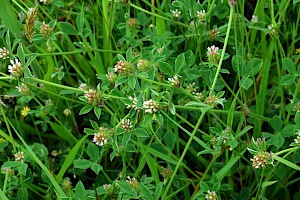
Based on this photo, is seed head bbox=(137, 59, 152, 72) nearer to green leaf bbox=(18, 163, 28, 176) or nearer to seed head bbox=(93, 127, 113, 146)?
seed head bbox=(93, 127, 113, 146)

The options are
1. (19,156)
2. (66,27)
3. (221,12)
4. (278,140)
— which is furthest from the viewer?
(221,12)

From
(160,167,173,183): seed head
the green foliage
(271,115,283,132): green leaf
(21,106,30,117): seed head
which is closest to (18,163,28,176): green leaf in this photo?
the green foliage

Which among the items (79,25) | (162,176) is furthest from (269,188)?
(79,25)

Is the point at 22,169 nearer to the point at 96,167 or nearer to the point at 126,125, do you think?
the point at 96,167

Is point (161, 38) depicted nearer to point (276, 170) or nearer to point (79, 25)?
point (79, 25)

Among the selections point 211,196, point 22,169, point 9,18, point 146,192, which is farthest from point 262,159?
point 9,18

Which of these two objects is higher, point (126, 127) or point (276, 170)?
point (126, 127)
